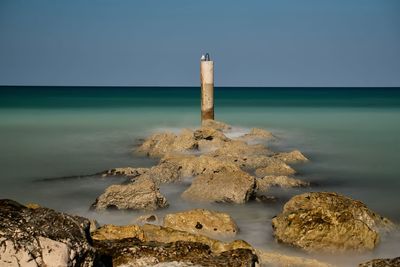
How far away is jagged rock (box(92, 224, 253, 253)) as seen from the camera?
4906 millimetres

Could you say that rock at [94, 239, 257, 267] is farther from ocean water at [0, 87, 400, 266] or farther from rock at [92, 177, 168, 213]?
rock at [92, 177, 168, 213]

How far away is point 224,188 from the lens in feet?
26.2

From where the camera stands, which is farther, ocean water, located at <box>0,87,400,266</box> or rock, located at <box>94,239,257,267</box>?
ocean water, located at <box>0,87,400,266</box>

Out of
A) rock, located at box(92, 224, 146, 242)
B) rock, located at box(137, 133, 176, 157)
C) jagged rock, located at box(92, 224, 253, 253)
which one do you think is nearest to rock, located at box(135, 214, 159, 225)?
jagged rock, located at box(92, 224, 253, 253)

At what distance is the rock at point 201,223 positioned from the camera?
19.9 feet

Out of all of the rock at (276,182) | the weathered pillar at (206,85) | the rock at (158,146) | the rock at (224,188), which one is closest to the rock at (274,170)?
the rock at (276,182)

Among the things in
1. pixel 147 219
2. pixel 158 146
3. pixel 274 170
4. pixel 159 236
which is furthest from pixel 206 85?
pixel 159 236

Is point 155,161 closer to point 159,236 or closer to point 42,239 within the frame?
point 159,236

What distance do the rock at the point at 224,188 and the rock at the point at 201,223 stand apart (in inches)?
62.2

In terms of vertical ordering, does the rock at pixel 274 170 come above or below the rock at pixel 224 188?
below

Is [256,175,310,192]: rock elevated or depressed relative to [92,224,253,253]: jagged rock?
depressed

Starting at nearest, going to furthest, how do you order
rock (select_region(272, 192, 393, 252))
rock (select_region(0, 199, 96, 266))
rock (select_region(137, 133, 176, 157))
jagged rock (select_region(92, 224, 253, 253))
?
rock (select_region(0, 199, 96, 266)), jagged rock (select_region(92, 224, 253, 253)), rock (select_region(272, 192, 393, 252)), rock (select_region(137, 133, 176, 157))

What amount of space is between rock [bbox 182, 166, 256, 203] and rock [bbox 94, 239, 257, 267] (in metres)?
3.74

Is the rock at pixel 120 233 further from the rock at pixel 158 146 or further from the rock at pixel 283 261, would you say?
the rock at pixel 158 146
